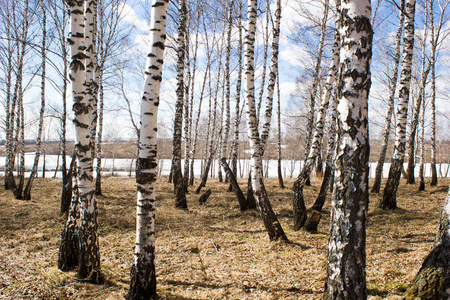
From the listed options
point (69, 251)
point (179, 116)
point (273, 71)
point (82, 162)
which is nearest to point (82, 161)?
point (82, 162)

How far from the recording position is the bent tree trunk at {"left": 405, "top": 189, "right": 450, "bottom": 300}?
2.29 metres

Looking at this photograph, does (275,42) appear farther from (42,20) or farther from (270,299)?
(42,20)

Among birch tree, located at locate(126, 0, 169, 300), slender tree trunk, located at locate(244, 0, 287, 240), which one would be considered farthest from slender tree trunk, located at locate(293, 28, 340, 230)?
birch tree, located at locate(126, 0, 169, 300)

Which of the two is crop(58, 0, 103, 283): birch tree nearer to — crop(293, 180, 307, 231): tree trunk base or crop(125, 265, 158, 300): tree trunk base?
crop(125, 265, 158, 300): tree trunk base

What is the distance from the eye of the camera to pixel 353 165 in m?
2.45

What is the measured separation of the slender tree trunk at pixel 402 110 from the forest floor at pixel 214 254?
0.50 metres

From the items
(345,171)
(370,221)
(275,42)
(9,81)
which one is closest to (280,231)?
(370,221)

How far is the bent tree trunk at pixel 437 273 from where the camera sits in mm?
2285

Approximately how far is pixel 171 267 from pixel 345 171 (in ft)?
12.0

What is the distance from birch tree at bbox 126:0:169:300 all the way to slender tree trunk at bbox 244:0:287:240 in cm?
264

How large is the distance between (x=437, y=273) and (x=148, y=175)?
333cm

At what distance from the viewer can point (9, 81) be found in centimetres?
1373

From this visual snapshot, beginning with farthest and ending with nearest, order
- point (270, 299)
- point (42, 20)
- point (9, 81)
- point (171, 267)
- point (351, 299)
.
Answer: point (9, 81) → point (42, 20) → point (171, 267) → point (270, 299) → point (351, 299)

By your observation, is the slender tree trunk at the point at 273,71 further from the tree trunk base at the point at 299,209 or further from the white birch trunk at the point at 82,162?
the white birch trunk at the point at 82,162
